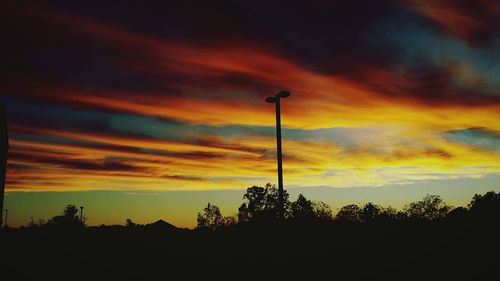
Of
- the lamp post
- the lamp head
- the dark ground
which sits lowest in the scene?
the dark ground

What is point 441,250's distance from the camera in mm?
13688

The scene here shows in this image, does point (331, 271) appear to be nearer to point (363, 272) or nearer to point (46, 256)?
point (363, 272)

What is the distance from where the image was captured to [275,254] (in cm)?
1661

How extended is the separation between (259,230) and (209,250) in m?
2.94

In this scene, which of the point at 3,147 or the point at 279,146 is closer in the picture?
the point at 279,146

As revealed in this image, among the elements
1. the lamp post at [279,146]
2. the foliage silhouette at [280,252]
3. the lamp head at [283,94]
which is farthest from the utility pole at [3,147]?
the lamp head at [283,94]

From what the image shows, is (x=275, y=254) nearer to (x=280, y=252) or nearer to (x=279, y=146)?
(x=280, y=252)

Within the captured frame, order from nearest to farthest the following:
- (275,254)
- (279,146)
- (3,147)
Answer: (275,254) → (279,146) → (3,147)

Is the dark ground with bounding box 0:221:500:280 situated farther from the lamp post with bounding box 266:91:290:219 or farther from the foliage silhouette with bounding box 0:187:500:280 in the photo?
the lamp post with bounding box 266:91:290:219

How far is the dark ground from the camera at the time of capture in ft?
43.0

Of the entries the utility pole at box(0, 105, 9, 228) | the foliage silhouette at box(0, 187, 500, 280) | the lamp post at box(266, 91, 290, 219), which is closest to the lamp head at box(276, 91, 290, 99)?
the lamp post at box(266, 91, 290, 219)

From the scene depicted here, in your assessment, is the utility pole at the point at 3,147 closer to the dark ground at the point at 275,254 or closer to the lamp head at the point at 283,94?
the dark ground at the point at 275,254

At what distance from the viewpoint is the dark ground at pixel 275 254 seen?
13109mm

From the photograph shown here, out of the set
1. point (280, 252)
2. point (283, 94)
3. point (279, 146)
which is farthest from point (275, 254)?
point (283, 94)
